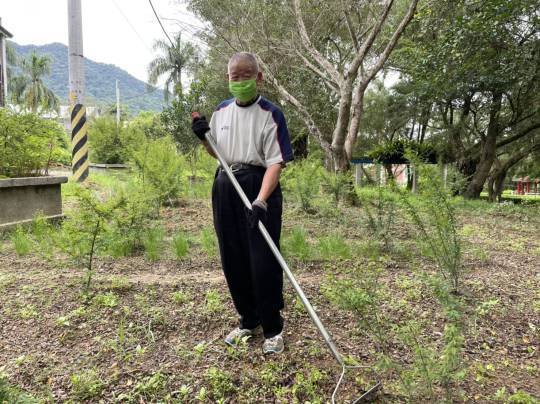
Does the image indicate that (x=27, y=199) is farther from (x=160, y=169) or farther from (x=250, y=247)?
(x=250, y=247)

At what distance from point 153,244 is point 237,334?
1882 millimetres

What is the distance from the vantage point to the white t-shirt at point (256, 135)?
2236 mm

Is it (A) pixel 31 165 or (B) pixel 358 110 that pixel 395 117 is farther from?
(A) pixel 31 165

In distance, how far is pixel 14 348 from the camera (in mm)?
2535

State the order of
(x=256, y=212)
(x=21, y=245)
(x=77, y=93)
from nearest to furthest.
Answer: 1. (x=256, y=212)
2. (x=21, y=245)
3. (x=77, y=93)

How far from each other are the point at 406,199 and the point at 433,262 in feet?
4.09

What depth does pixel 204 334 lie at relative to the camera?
2648mm

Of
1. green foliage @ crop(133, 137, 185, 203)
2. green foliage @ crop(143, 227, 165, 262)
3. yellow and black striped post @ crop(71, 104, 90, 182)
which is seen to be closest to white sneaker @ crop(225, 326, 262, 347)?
green foliage @ crop(143, 227, 165, 262)

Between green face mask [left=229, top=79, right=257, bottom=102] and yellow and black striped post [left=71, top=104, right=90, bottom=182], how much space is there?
725 cm

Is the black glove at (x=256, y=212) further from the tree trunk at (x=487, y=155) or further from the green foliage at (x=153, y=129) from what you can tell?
the tree trunk at (x=487, y=155)

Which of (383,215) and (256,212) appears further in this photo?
(383,215)

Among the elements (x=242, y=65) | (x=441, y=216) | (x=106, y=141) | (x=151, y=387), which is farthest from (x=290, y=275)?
(x=106, y=141)

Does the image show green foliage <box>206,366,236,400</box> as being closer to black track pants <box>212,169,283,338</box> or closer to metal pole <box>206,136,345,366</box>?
black track pants <box>212,169,283,338</box>

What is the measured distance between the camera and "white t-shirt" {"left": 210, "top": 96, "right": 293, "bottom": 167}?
2.24 meters
